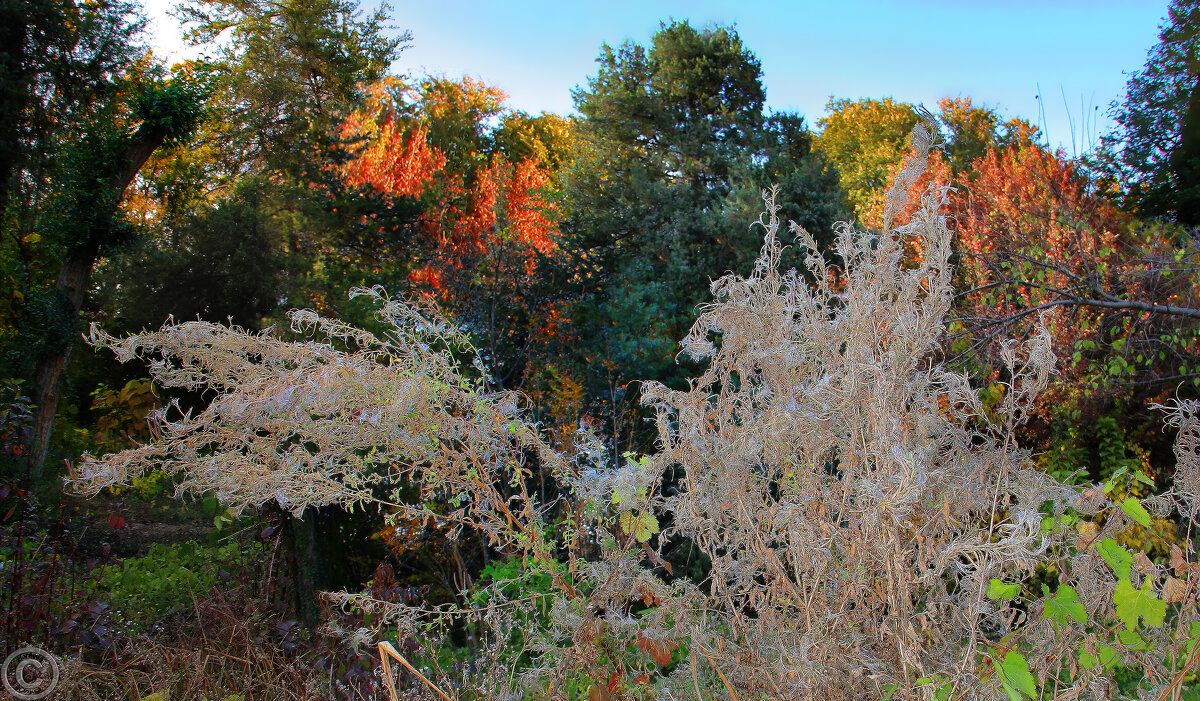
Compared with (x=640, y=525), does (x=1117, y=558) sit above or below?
below

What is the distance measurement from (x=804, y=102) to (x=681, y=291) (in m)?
4.01

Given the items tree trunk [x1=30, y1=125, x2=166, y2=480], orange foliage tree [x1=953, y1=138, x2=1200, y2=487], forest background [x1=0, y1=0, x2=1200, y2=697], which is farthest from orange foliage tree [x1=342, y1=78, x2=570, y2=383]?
orange foliage tree [x1=953, y1=138, x2=1200, y2=487]

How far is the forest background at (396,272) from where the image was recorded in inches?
143

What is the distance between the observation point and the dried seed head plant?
1466 mm

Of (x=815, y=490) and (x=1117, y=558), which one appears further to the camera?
(x=815, y=490)

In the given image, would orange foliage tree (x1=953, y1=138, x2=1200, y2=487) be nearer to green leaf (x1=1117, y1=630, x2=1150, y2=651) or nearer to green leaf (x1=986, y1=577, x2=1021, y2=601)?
green leaf (x1=1117, y1=630, x2=1150, y2=651)

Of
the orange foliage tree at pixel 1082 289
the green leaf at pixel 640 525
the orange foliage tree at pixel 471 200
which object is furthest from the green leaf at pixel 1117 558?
the orange foliage tree at pixel 471 200

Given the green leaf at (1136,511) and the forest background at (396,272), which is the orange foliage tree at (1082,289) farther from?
the green leaf at (1136,511)

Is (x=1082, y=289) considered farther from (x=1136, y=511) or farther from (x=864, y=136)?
(x=864, y=136)

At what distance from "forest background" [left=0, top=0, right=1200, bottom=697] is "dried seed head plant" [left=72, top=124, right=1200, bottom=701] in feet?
1.06

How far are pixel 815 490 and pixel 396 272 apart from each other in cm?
638

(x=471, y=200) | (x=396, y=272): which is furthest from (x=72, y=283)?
(x=471, y=200)

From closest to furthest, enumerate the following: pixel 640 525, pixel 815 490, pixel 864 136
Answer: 1. pixel 815 490
2. pixel 640 525
3. pixel 864 136

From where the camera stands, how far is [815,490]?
65.0 inches
